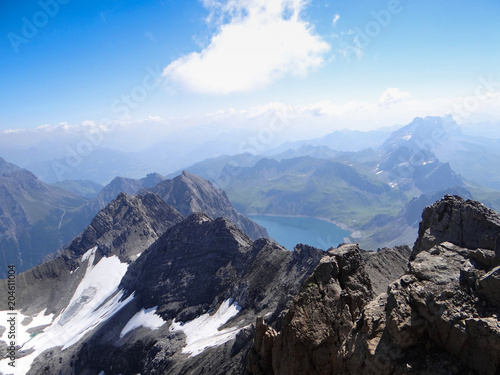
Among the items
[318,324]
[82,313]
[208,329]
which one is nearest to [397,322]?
[318,324]

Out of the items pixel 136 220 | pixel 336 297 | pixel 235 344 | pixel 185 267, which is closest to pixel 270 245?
pixel 185 267

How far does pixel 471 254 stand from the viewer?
44.6ft

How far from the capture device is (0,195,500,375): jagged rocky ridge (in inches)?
443

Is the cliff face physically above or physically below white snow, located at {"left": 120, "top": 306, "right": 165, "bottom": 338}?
above

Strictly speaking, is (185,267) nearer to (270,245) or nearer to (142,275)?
(142,275)

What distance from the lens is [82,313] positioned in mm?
115375

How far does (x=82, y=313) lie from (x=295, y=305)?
12383cm

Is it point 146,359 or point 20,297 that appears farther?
point 20,297

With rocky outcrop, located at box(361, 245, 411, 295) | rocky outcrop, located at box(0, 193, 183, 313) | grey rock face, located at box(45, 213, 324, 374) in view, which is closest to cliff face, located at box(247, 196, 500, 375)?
rocky outcrop, located at box(361, 245, 411, 295)

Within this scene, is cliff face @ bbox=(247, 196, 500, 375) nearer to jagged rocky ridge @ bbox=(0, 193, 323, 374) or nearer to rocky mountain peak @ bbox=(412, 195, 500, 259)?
rocky mountain peak @ bbox=(412, 195, 500, 259)

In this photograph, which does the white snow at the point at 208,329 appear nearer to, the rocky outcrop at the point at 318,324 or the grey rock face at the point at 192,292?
the grey rock face at the point at 192,292

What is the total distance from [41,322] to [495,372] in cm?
14501

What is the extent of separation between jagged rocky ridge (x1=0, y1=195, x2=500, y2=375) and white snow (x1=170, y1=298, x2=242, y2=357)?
37 cm

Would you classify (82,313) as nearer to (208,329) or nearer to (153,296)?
(153,296)
